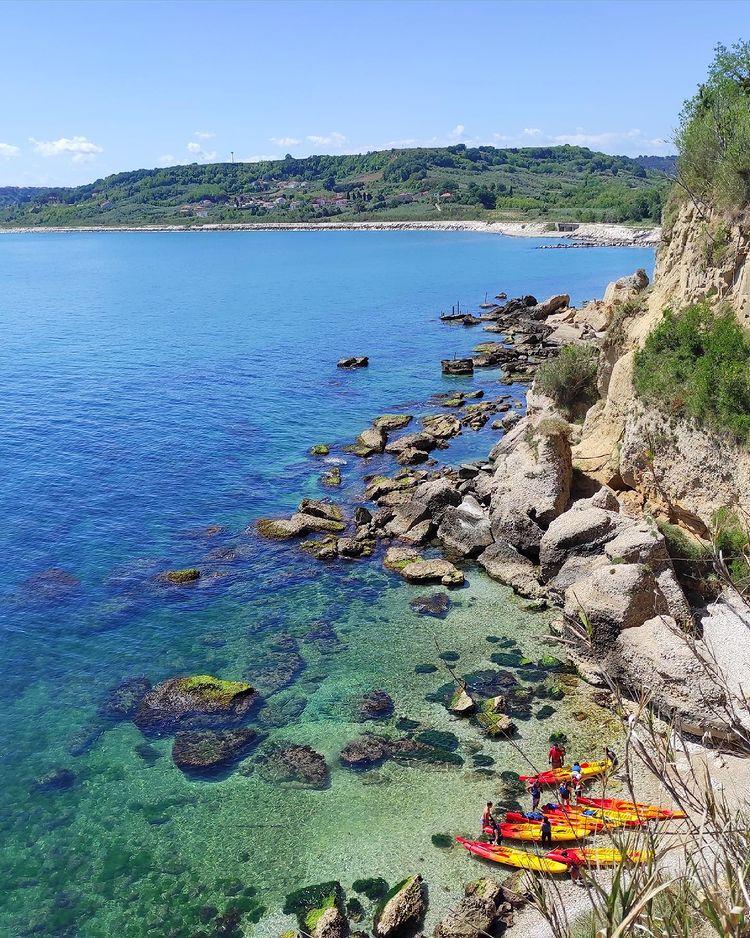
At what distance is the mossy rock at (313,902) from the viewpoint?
20.1 metres

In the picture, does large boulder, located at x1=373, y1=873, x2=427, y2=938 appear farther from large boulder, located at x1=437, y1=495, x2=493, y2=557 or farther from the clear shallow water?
large boulder, located at x1=437, y1=495, x2=493, y2=557

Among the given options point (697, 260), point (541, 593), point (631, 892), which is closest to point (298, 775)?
point (541, 593)

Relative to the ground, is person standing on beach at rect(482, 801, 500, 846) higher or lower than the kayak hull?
lower

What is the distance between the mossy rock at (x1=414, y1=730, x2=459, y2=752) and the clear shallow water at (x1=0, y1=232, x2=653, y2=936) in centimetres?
46

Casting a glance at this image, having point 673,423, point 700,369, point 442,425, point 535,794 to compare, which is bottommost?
point 535,794

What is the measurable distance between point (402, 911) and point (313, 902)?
2.52m

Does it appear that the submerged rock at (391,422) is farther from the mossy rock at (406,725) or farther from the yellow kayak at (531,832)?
the yellow kayak at (531,832)

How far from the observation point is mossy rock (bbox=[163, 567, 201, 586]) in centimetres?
3834

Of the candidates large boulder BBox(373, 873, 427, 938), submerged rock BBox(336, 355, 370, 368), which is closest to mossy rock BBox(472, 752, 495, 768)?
large boulder BBox(373, 873, 427, 938)

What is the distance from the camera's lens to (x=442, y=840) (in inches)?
887

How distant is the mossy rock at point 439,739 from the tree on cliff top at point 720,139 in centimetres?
2556

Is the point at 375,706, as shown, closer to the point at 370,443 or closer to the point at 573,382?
the point at 370,443

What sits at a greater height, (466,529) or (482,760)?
(466,529)

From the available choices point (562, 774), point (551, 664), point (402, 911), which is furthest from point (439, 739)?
point (402, 911)
